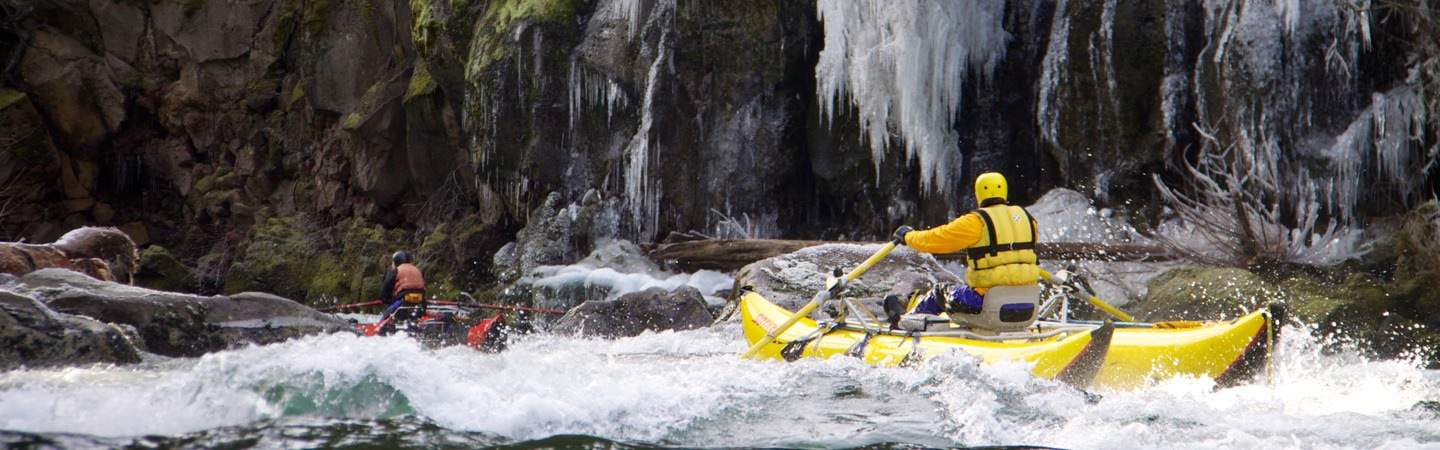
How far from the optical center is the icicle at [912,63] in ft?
43.4

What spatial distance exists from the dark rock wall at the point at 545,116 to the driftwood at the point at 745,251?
1.11 meters

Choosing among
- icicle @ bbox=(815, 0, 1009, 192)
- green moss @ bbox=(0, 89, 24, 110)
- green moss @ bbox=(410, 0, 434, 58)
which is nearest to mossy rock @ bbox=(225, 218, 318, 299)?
green moss @ bbox=(0, 89, 24, 110)

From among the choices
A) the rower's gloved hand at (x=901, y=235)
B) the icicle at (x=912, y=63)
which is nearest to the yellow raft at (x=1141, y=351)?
the rower's gloved hand at (x=901, y=235)

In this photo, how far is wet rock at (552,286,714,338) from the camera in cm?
1117

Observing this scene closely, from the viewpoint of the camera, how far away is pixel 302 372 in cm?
518

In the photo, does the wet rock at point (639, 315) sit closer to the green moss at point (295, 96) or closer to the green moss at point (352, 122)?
the green moss at point (352, 122)

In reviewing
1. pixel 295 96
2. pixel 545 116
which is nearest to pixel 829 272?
pixel 545 116

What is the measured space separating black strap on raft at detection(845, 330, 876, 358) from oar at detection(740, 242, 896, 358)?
1.48 feet

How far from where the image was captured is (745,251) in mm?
13633

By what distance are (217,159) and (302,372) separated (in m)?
17.2

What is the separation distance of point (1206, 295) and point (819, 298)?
4137 millimetres

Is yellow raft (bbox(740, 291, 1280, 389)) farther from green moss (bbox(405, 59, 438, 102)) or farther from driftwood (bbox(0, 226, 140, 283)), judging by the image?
green moss (bbox(405, 59, 438, 102))

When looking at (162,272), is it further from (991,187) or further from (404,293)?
(991,187)

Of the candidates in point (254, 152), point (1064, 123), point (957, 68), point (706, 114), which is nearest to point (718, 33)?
point (706, 114)
